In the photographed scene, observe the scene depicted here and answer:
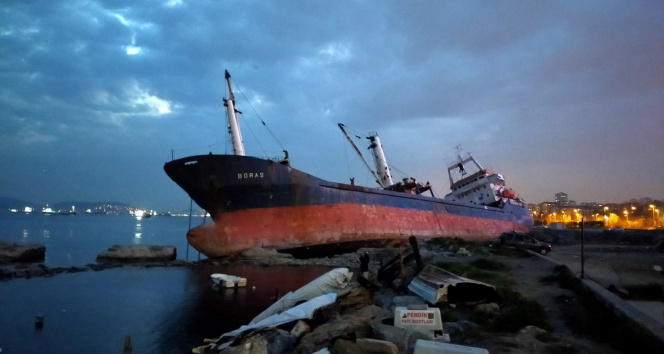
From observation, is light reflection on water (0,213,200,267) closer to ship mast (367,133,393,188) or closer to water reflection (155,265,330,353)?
water reflection (155,265,330,353)

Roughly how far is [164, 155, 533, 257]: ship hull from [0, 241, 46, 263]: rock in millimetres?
11851

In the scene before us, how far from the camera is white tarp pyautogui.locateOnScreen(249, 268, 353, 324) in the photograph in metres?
10.1

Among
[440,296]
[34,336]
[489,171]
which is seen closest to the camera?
[440,296]

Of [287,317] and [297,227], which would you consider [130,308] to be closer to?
[287,317]

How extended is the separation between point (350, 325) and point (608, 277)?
393 inches

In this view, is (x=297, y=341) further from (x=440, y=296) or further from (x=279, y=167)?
(x=279, y=167)

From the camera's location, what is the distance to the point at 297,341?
7652 millimetres

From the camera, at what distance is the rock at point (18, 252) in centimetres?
2481

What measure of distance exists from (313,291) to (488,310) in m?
4.58

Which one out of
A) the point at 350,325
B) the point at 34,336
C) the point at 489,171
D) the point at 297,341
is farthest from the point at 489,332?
the point at 489,171

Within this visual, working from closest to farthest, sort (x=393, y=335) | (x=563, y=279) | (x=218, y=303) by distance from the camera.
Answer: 1. (x=393, y=335)
2. (x=563, y=279)
3. (x=218, y=303)

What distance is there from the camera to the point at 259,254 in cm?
2323

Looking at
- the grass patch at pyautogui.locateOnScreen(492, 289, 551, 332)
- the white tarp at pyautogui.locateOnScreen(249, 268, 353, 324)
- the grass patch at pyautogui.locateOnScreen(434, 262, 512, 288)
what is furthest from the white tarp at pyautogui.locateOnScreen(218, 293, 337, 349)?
the grass patch at pyautogui.locateOnScreen(434, 262, 512, 288)

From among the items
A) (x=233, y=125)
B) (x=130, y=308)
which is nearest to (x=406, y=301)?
(x=130, y=308)
